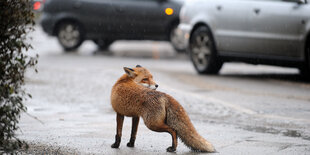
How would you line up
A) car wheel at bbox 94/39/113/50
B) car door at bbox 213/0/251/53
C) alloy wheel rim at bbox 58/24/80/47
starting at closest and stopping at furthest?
car door at bbox 213/0/251/53, alloy wheel rim at bbox 58/24/80/47, car wheel at bbox 94/39/113/50

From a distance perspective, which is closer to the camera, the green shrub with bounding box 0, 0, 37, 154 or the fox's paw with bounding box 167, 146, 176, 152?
the green shrub with bounding box 0, 0, 37, 154

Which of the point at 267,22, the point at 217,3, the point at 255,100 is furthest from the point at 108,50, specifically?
→ the point at 255,100

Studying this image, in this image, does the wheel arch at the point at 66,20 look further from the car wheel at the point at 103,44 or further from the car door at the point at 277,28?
the car door at the point at 277,28

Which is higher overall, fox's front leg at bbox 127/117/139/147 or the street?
fox's front leg at bbox 127/117/139/147

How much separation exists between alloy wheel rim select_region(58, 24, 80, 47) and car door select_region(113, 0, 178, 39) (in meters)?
1.31

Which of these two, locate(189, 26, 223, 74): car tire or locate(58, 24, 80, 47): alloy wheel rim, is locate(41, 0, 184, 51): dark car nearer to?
locate(58, 24, 80, 47): alloy wheel rim

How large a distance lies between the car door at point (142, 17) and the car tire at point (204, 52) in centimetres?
544

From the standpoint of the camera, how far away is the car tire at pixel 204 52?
13698mm

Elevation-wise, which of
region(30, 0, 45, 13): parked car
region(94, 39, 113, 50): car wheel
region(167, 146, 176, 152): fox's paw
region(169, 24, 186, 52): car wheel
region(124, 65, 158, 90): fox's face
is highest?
region(30, 0, 45, 13): parked car

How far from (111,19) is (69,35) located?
145 cm

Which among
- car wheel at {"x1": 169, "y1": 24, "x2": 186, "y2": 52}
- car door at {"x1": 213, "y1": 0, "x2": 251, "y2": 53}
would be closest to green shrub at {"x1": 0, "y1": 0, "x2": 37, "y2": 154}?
car door at {"x1": 213, "y1": 0, "x2": 251, "y2": 53}

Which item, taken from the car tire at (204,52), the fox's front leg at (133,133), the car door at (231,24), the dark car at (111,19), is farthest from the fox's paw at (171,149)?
the dark car at (111,19)

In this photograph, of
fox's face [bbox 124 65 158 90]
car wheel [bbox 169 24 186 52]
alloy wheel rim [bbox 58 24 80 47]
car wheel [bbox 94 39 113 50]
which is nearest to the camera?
fox's face [bbox 124 65 158 90]

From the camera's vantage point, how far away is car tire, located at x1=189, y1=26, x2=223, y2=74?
539 inches
